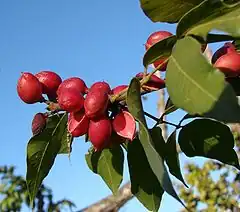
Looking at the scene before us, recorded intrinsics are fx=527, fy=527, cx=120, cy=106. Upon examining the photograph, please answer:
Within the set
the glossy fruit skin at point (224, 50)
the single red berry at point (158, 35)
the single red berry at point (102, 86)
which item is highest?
the single red berry at point (158, 35)

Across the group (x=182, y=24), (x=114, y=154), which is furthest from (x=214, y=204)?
(x=182, y=24)

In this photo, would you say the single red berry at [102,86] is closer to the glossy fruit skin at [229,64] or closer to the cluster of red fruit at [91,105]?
the cluster of red fruit at [91,105]

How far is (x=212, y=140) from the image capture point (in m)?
0.82

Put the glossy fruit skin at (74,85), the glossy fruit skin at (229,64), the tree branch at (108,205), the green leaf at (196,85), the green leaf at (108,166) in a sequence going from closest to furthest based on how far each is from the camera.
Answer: the green leaf at (196,85) < the glossy fruit skin at (229,64) < the glossy fruit skin at (74,85) < the green leaf at (108,166) < the tree branch at (108,205)

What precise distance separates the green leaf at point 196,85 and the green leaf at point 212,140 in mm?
247

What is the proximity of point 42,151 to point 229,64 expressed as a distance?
34cm

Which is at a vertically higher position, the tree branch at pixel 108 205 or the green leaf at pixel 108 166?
the green leaf at pixel 108 166

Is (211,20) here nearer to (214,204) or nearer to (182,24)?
(182,24)

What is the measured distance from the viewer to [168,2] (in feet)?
2.28

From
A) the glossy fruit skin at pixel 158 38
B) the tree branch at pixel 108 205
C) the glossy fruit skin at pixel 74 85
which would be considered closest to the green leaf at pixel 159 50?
the glossy fruit skin at pixel 158 38

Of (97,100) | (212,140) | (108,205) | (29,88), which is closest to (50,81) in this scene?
(29,88)

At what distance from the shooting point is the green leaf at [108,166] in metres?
0.90

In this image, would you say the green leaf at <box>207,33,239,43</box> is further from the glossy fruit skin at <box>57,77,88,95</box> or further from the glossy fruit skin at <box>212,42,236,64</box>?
the glossy fruit skin at <box>57,77,88,95</box>

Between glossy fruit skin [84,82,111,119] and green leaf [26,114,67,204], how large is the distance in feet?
0.38
